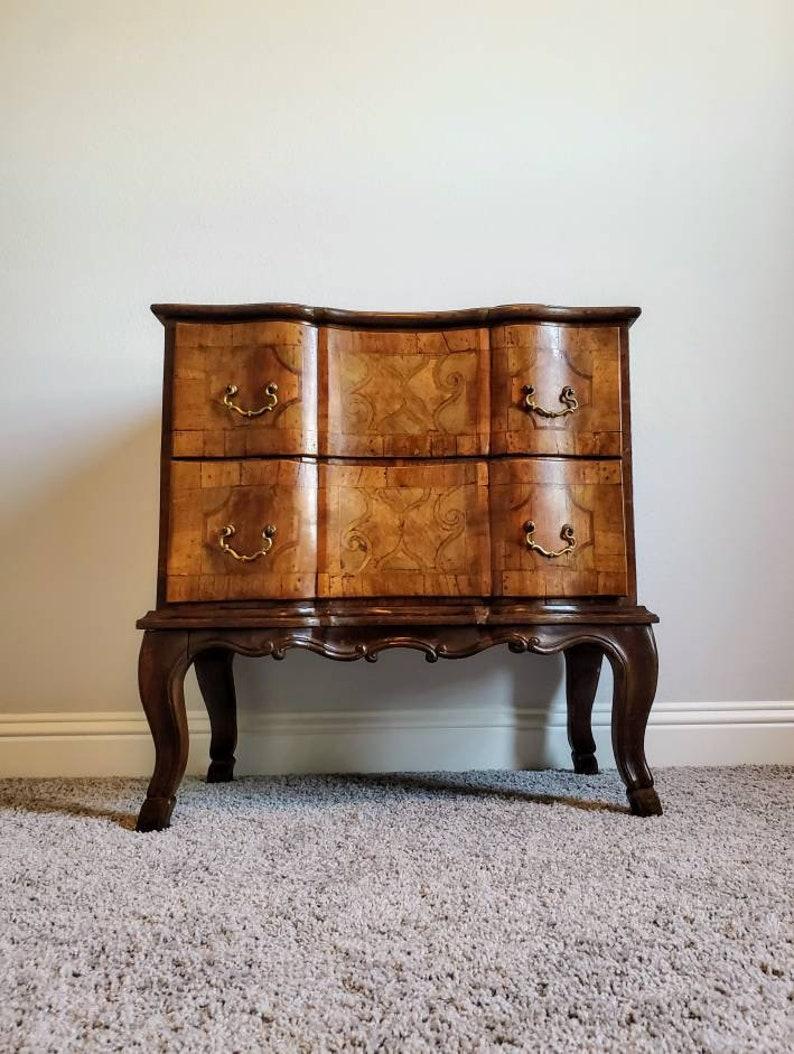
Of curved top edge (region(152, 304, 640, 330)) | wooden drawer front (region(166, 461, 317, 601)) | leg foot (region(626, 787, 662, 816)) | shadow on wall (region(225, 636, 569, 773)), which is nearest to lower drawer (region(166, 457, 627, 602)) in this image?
wooden drawer front (region(166, 461, 317, 601))

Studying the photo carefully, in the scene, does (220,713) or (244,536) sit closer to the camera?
(244,536)

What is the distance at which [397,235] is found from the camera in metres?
1.70

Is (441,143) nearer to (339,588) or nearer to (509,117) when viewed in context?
(509,117)

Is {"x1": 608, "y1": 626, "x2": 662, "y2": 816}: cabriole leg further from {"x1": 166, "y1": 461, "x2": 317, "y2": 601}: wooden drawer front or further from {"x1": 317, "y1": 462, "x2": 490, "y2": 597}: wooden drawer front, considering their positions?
{"x1": 166, "y1": 461, "x2": 317, "y2": 601}: wooden drawer front

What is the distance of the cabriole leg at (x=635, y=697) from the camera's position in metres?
1.23

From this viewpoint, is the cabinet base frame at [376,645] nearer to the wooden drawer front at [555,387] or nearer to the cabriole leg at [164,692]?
the cabriole leg at [164,692]

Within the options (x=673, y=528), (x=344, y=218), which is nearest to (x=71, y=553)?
(x=344, y=218)

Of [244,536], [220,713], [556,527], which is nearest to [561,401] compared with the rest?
[556,527]

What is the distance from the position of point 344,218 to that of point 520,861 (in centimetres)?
141

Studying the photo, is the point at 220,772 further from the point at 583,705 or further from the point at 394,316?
the point at 394,316

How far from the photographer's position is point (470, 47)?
5.74 feet

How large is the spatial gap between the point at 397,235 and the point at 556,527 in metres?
0.88

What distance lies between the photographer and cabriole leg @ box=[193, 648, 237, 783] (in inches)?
59.4

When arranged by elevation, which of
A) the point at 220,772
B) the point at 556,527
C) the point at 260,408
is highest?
the point at 260,408
